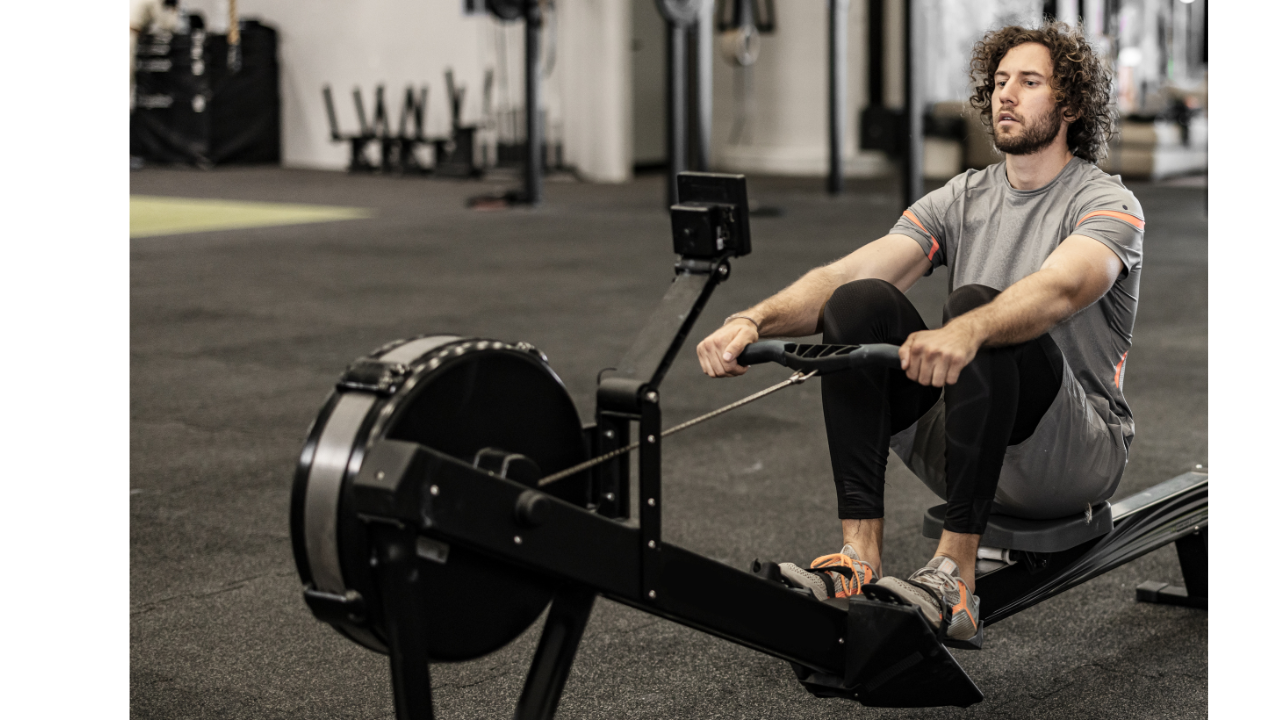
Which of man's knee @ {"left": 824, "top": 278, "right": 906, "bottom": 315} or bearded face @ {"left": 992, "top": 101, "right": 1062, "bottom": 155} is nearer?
man's knee @ {"left": 824, "top": 278, "right": 906, "bottom": 315}

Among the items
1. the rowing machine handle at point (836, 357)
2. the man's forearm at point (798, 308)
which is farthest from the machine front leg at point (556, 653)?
the man's forearm at point (798, 308)

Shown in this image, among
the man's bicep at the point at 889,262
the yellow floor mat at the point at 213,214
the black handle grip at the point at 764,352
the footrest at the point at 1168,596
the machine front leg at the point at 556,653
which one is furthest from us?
the yellow floor mat at the point at 213,214

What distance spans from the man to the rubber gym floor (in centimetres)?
28

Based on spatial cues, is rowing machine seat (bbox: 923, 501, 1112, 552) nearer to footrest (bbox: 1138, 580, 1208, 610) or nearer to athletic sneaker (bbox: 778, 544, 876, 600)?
athletic sneaker (bbox: 778, 544, 876, 600)

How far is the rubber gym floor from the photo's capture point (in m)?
2.02

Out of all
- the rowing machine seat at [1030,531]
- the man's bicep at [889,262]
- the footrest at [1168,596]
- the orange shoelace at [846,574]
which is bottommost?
the footrest at [1168,596]

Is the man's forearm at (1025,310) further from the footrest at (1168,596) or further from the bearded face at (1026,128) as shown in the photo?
the footrest at (1168,596)

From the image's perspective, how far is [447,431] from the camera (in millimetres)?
1459

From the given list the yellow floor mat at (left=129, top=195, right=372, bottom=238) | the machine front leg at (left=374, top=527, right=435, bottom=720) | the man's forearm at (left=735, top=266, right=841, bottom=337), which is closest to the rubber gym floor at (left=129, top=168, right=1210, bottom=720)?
the machine front leg at (left=374, top=527, right=435, bottom=720)

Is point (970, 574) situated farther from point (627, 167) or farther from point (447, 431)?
point (627, 167)

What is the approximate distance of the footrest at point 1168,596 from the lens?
7.68ft

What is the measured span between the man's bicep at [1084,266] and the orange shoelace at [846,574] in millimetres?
428

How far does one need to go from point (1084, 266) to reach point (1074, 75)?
0.30 m
